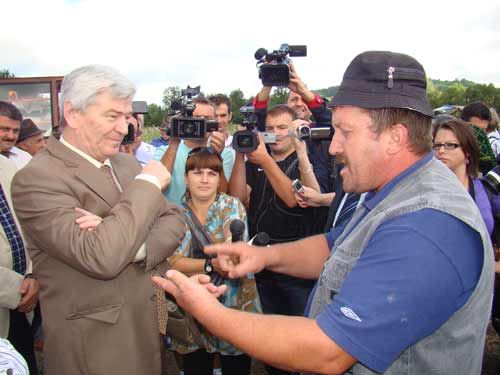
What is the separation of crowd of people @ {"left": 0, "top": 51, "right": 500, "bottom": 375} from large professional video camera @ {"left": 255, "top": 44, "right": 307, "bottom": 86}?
102 mm

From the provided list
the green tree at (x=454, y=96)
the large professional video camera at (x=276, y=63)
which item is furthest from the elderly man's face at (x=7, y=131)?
the green tree at (x=454, y=96)

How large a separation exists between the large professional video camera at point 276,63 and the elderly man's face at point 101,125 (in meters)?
1.72

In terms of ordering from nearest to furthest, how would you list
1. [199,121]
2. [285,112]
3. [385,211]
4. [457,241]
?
[457,241] → [385,211] → [199,121] → [285,112]

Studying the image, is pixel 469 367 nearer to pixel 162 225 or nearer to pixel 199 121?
pixel 162 225

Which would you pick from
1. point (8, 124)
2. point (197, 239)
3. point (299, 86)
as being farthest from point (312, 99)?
point (8, 124)

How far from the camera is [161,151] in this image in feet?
14.5

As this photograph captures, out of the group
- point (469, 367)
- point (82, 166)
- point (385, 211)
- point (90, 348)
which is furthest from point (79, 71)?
point (469, 367)

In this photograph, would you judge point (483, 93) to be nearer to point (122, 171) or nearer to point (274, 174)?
point (274, 174)

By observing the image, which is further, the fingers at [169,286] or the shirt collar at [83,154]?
the shirt collar at [83,154]

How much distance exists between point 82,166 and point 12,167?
4.89 feet

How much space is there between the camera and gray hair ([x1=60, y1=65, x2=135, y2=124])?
2254 millimetres

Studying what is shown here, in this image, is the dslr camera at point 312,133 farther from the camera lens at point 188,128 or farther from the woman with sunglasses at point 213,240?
the camera lens at point 188,128

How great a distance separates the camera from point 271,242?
3811 millimetres

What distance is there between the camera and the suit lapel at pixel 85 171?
225 cm
